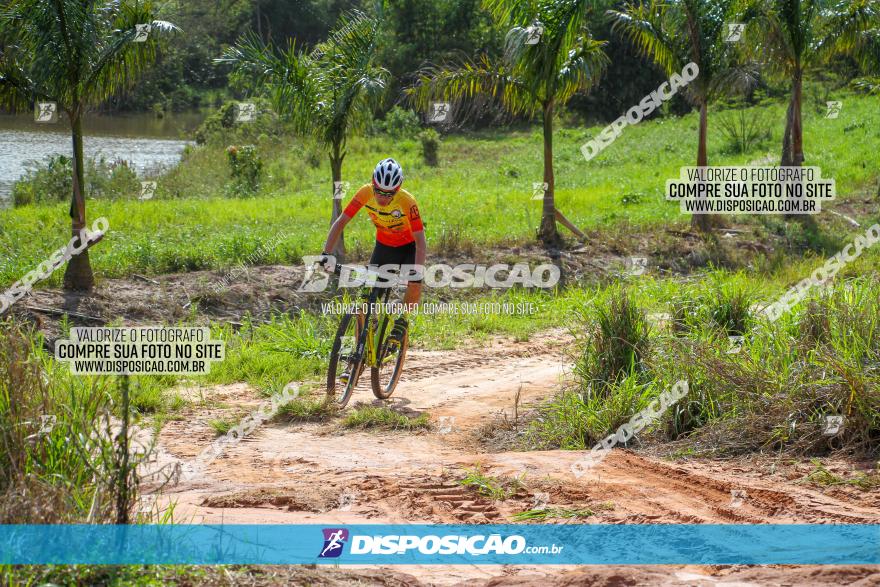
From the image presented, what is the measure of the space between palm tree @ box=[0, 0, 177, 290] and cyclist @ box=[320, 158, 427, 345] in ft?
17.6

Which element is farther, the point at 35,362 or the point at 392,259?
the point at 392,259

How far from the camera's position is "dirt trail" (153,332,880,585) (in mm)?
4977

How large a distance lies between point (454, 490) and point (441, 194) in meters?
16.4

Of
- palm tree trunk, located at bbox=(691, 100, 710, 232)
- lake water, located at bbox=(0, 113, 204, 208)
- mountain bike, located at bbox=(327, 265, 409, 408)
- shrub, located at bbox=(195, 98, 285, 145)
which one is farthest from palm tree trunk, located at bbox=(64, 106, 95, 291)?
shrub, located at bbox=(195, 98, 285, 145)

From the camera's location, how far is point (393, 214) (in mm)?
8484

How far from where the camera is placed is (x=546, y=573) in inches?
190

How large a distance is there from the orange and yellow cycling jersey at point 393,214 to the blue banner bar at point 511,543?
3602mm

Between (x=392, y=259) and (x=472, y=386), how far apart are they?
1.72m

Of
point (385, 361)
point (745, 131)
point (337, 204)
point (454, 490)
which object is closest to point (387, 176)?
point (385, 361)

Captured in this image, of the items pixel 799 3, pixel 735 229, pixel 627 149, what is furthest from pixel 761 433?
pixel 627 149

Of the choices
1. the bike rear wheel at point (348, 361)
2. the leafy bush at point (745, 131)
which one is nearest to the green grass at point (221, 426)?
the bike rear wheel at point (348, 361)

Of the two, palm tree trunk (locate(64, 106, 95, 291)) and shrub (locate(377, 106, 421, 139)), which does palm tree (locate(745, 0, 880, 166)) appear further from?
shrub (locate(377, 106, 421, 139))

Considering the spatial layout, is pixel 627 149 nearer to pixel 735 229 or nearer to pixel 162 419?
pixel 735 229

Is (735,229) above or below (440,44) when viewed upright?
below
